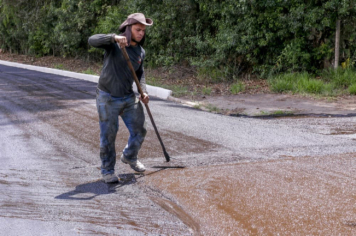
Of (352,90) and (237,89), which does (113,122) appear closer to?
(352,90)

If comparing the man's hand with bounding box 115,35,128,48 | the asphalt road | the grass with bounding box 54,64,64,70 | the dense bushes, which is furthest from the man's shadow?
the grass with bounding box 54,64,64,70

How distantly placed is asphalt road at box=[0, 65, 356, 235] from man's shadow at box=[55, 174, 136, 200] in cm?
1

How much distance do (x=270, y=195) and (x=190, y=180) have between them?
0.99 metres

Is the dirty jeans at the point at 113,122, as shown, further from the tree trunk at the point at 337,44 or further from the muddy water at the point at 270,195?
the tree trunk at the point at 337,44

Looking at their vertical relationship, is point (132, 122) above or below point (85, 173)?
above

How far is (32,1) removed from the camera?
28.6 metres

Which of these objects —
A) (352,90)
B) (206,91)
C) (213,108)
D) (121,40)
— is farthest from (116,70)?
(206,91)

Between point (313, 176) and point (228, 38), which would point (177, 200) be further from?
point (228, 38)

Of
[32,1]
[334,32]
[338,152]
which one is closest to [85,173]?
[338,152]

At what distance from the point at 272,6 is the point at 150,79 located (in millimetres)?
5134

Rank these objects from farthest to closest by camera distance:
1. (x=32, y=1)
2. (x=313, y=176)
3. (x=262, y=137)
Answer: (x=32, y=1), (x=262, y=137), (x=313, y=176)

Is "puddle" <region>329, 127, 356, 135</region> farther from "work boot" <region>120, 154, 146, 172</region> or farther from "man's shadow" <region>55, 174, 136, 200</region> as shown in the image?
"man's shadow" <region>55, 174, 136, 200</region>

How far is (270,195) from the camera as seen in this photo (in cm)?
485

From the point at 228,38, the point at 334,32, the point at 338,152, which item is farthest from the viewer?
the point at 228,38
